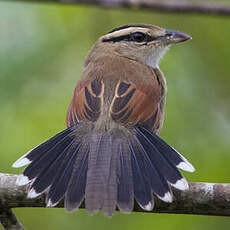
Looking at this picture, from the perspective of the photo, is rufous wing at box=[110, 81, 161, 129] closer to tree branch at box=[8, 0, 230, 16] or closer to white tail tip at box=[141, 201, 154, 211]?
white tail tip at box=[141, 201, 154, 211]

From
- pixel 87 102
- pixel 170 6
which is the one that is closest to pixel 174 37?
pixel 170 6

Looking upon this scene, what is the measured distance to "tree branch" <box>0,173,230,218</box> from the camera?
4.52 m

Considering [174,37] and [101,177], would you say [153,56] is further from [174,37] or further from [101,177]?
[101,177]

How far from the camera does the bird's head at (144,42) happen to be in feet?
Result: 21.8

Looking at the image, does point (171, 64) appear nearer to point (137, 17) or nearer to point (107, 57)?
point (137, 17)

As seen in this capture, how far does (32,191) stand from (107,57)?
2.45 metres

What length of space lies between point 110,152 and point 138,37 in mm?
2110

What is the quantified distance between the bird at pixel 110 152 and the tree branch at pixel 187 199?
7 cm

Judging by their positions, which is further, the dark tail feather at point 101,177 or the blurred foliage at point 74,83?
the blurred foliage at point 74,83

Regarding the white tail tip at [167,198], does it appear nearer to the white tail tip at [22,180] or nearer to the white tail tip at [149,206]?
the white tail tip at [149,206]

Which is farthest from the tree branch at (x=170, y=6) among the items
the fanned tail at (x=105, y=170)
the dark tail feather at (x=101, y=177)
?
the dark tail feather at (x=101, y=177)

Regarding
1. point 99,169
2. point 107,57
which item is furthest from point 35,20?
point 99,169

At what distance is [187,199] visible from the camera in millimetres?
4570

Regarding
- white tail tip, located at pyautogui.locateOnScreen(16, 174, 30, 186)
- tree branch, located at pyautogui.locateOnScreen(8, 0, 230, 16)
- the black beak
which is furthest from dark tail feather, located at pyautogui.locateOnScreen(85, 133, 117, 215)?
tree branch, located at pyautogui.locateOnScreen(8, 0, 230, 16)
